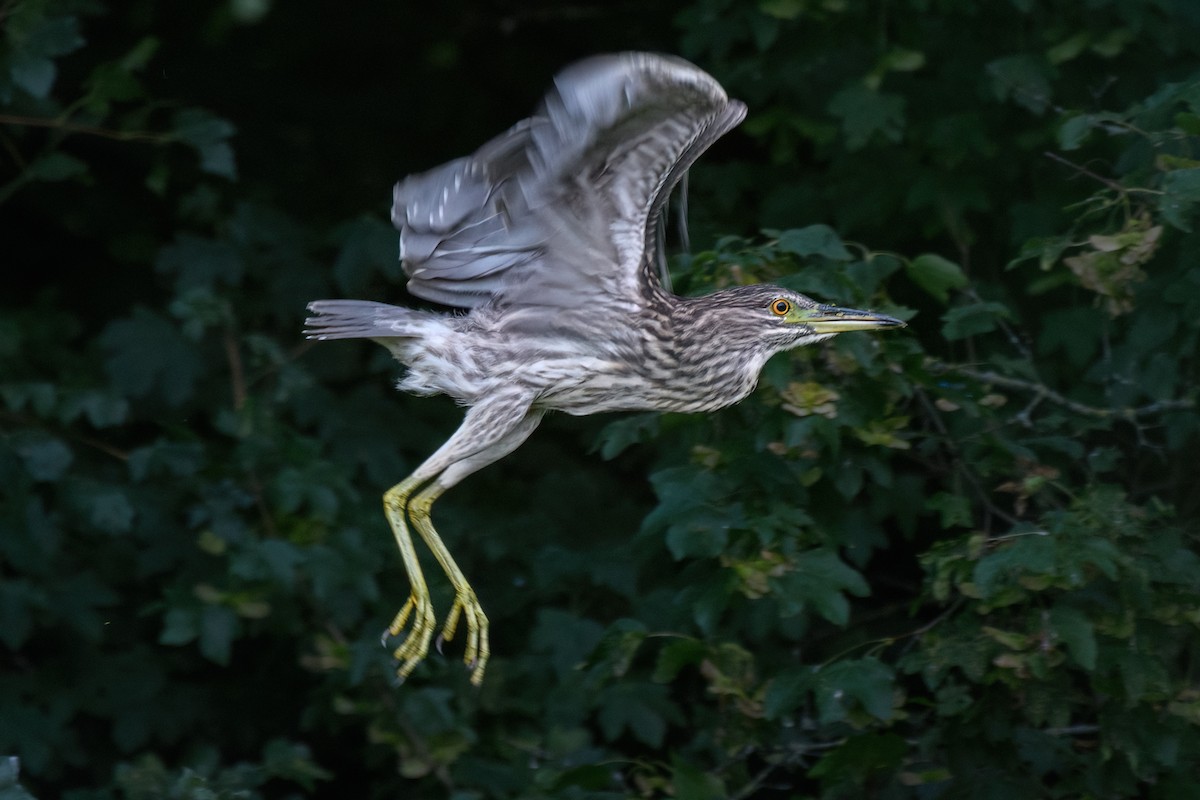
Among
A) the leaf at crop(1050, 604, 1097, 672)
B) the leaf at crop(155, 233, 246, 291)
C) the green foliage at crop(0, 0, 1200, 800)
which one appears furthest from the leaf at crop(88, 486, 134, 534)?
the leaf at crop(1050, 604, 1097, 672)

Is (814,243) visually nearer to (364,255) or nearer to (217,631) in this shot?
(364,255)

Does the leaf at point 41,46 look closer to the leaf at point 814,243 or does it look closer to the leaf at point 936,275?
the leaf at point 814,243

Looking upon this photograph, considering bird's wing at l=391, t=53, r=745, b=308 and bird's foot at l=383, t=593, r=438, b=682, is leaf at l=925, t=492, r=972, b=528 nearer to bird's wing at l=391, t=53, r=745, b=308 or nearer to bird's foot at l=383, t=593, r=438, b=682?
bird's wing at l=391, t=53, r=745, b=308

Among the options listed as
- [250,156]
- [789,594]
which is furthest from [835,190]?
[250,156]

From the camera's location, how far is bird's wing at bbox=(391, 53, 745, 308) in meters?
3.67

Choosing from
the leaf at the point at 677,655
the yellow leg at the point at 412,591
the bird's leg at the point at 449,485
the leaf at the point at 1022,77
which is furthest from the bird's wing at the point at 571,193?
the leaf at the point at 1022,77

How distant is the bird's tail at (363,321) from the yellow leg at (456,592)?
41 centimetres

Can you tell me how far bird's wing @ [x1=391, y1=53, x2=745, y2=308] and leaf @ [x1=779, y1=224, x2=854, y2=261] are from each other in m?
0.34

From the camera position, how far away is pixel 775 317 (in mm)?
4133

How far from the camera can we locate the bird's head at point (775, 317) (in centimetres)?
395

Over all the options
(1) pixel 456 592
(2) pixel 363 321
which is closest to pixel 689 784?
(1) pixel 456 592

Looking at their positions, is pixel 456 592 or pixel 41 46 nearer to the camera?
pixel 456 592

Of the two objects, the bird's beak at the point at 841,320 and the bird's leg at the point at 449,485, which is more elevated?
the bird's beak at the point at 841,320

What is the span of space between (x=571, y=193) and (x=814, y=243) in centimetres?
60
